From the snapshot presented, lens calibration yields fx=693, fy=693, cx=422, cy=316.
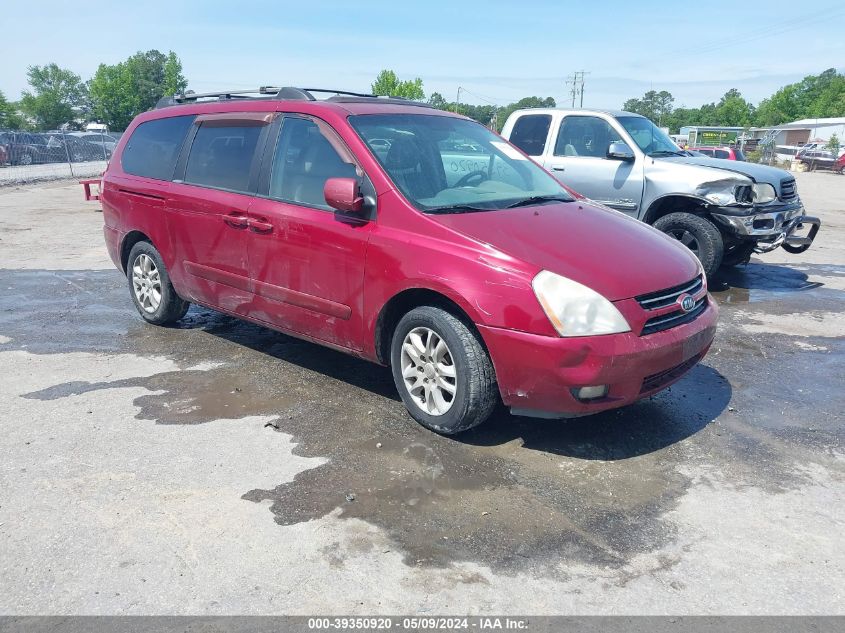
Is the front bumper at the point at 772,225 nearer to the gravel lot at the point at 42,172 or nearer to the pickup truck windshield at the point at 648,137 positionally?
the pickup truck windshield at the point at 648,137

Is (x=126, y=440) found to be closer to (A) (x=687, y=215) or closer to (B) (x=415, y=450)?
(B) (x=415, y=450)

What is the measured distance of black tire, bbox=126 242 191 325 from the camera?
19.5 feet

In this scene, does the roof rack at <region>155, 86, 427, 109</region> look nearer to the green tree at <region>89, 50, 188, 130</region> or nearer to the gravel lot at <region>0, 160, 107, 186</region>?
the gravel lot at <region>0, 160, 107, 186</region>

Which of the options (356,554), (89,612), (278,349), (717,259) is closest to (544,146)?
(717,259)

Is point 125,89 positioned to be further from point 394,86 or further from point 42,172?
point 42,172

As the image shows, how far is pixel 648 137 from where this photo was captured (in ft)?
28.9

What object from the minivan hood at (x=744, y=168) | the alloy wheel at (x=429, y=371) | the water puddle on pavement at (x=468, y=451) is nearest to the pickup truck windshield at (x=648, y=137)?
the minivan hood at (x=744, y=168)

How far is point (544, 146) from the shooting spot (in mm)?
9242

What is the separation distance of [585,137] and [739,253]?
94.6 inches

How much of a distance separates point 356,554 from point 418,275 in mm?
1580

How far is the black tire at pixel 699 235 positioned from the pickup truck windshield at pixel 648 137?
99cm

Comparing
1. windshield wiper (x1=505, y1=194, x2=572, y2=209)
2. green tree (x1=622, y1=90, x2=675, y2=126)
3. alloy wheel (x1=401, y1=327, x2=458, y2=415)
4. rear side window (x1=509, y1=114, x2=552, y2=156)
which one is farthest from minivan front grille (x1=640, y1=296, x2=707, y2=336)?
green tree (x1=622, y1=90, x2=675, y2=126)

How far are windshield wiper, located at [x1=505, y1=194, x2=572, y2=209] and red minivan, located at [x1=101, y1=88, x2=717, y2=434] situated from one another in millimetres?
21

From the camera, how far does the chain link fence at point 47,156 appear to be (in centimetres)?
2810
